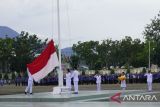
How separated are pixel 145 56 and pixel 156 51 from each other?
2735 mm

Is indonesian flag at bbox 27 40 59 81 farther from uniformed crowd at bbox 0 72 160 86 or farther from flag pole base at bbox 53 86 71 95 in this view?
uniformed crowd at bbox 0 72 160 86

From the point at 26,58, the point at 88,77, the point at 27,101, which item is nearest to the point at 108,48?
the point at 26,58

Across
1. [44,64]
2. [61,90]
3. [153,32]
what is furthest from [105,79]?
[153,32]

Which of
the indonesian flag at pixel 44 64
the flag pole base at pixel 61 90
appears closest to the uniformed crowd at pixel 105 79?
the indonesian flag at pixel 44 64

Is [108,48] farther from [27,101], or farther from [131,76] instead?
[27,101]

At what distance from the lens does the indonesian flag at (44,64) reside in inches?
1213

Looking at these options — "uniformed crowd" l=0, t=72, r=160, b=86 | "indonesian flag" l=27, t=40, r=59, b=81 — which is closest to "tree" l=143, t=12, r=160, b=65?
"uniformed crowd" l=0, t=72, r=160, b=86

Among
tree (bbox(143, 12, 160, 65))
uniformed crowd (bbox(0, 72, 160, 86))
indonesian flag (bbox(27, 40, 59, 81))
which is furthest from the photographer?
tree (bbox(143, 12, 160, 65))

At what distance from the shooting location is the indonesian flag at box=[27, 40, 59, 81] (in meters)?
30.8

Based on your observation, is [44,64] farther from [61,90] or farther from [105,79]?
[105,79]

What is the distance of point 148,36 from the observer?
102938 mm

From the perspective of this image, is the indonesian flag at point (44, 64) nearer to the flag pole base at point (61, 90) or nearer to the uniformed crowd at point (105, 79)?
the flag pole base at point (61, 90)

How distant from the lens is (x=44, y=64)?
3092cm

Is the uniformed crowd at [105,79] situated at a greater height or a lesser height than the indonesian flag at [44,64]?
lesser
